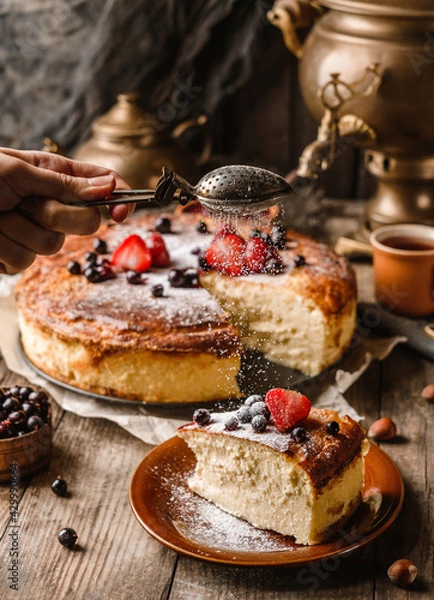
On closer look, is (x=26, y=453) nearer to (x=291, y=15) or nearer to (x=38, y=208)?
(x=38, y=208)

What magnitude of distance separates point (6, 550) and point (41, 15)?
265 cm

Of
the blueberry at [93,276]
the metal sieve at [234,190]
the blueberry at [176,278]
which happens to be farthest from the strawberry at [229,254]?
the metal sieve at [234,190]

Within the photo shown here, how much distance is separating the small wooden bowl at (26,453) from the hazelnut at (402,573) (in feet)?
3.13

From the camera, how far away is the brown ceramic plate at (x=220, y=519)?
5.83ft

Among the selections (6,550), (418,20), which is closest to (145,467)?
(6,550)

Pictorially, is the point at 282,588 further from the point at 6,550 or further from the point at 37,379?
the point at 37,379

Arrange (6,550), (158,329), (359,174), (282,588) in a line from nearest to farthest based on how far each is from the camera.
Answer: (282,588), (6,550), (158,329), (359,174)

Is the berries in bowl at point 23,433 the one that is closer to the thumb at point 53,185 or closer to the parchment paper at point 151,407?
the parchment paper at point 151,407

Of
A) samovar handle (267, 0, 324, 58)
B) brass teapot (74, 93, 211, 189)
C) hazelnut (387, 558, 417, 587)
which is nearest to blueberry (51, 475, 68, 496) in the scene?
hazelnut (387, 558, 417, 587)

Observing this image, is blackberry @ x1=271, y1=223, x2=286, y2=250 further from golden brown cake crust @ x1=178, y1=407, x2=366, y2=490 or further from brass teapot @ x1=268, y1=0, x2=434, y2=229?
golden brown cake crust @ x1=178, y1=407, x2=366, y2=490

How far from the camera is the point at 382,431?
2.34m

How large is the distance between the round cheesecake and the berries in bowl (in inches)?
10.8

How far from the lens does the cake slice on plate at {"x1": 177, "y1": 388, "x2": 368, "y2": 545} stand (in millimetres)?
1851

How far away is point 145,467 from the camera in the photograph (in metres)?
2.08
